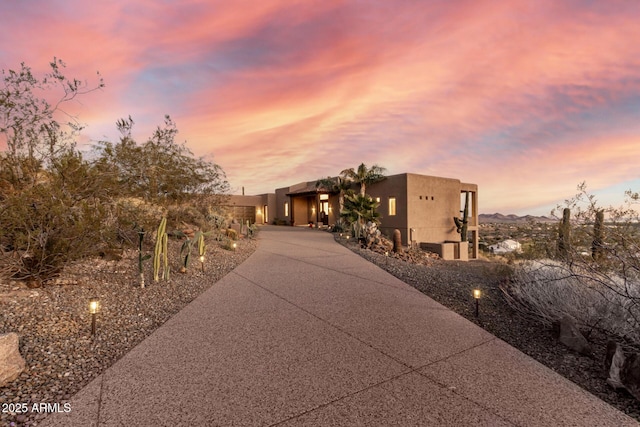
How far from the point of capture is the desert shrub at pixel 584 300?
14.1ft

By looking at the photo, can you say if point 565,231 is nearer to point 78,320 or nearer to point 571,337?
point 571,337

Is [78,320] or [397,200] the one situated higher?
[397,200]

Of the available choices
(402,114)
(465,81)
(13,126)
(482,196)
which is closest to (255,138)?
(402,114)

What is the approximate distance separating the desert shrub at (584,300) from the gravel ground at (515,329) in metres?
0.22

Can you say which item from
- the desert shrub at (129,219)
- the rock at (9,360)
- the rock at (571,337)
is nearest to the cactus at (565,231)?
the rock at (571,337)

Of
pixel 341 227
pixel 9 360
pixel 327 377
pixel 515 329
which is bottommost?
pixel 515 329

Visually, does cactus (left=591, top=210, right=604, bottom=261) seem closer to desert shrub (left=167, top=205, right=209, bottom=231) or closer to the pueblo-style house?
desert shrub (left=167, top=205, right=209, bottom=231)

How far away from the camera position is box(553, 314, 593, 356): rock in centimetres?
389

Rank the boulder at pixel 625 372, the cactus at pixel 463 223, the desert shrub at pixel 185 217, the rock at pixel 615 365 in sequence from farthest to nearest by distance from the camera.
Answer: the cactus at pixel 463 223
the desert shrub at pixel 185 217
the rock at pixel 615 365
the boulder at pixel 625 372

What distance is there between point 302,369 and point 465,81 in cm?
1141

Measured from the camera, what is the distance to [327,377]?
3123 mm

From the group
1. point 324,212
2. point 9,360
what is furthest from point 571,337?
point 324,212

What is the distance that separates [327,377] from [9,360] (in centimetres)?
297

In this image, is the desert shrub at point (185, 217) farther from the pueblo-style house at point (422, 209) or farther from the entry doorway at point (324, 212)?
the entry doorway at point (324, 212)
